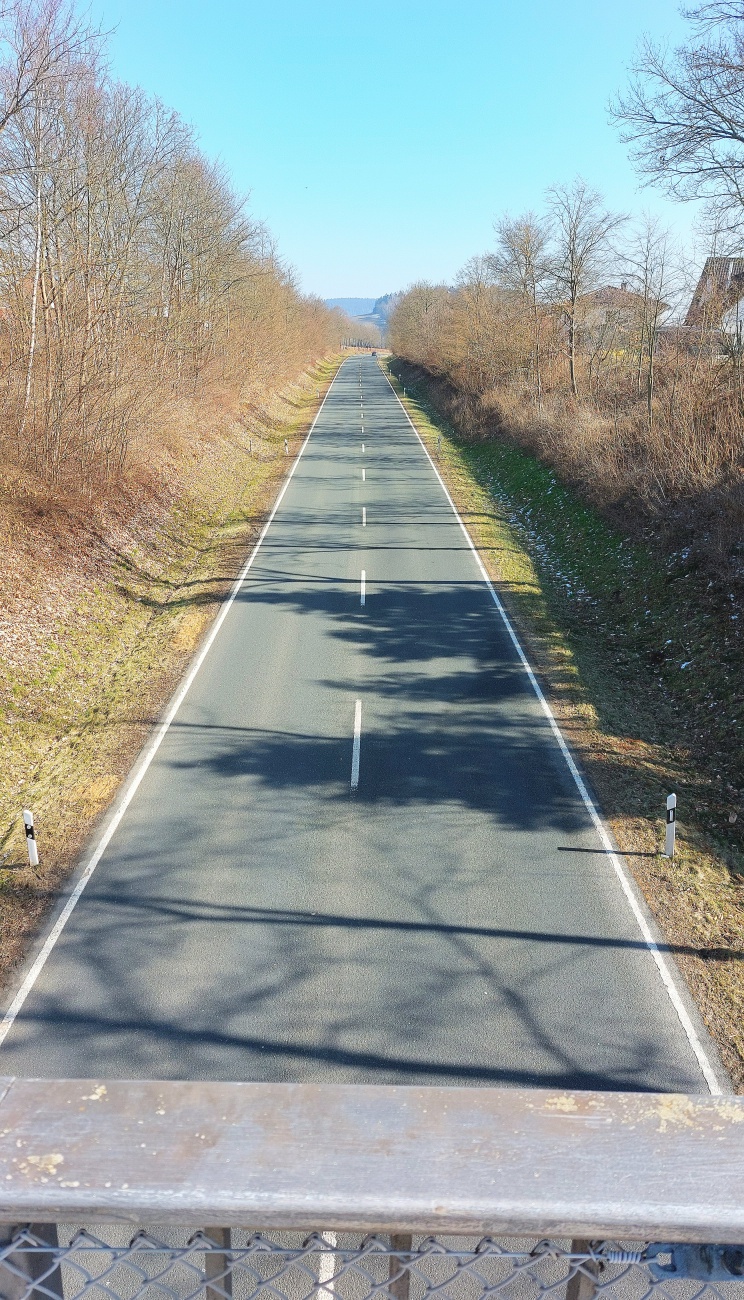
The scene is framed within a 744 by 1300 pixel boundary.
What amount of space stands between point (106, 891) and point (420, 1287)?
5264 mm

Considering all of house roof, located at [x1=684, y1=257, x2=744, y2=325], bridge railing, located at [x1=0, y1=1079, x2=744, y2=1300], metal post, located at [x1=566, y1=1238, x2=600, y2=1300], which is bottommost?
metal post, located at [x1=566, y1=1238, x2=600, y2=1300]

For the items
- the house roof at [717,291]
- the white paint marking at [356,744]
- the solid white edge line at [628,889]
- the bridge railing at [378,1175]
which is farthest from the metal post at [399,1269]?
the house roof at [717,291]

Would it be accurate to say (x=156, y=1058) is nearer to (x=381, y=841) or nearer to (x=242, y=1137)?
(x=381, y=841)

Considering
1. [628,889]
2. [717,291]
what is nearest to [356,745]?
[628,889]

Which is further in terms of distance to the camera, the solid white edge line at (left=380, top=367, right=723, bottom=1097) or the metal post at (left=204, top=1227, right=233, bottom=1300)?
the solid white edge line at (left=380, top=367, right=723, bottom=1097)

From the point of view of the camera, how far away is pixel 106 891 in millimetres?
9141

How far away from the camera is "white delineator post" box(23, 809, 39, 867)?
912 cm

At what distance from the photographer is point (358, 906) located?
29.2 feet

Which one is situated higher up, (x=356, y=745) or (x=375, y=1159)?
(x=375, y=1159)

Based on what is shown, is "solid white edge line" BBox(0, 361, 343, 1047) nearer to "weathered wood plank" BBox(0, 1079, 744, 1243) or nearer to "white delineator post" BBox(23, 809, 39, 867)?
"white delineator post" BBox(23, 809, 39, 867)

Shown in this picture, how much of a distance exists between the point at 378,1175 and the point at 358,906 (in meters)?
7.76

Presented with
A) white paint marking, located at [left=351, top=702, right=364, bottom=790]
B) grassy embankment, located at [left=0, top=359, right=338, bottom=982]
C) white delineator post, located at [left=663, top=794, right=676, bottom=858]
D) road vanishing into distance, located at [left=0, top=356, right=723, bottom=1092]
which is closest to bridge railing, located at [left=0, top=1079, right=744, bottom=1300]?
road vanishing into distance, located at [left=0, top=356, right=723, bottom=1092]

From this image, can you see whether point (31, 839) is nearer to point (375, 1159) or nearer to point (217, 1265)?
point (217, 1265)

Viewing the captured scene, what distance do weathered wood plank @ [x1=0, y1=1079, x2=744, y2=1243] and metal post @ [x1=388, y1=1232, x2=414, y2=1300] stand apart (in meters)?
0.13
